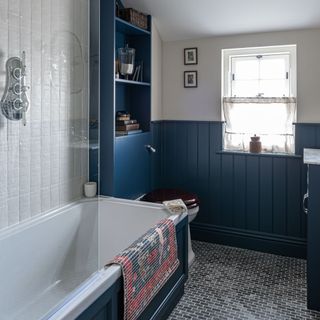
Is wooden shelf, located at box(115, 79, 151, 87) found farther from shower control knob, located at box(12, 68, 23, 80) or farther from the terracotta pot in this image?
the terracotta pot

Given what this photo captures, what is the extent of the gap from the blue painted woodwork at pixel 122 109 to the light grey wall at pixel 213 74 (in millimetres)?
353

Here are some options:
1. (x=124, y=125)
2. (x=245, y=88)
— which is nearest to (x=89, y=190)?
(x=124, y=125)

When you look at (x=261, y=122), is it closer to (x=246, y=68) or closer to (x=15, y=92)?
(x=246, y=68)

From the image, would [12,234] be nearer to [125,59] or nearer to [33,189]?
[33,189]

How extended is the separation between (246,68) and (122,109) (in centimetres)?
117

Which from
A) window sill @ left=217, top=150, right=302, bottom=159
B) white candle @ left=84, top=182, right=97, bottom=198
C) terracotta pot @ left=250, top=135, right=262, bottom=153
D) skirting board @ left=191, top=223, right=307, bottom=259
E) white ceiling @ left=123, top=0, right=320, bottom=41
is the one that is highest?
white ceiling @ left=123, top=0, right=320, bottom=41

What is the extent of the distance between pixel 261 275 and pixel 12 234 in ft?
5.94

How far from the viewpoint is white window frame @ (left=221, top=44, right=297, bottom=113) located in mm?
3051

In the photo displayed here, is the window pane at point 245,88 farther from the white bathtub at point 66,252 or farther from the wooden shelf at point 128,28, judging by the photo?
the white bathtub at point 66,252

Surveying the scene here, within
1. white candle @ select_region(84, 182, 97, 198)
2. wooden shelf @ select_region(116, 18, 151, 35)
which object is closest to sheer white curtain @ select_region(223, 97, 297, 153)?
wooden shelf @ select_region(116, 18, 151, 35)

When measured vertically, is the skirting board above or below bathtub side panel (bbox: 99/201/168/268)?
below

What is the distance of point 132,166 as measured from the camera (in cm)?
297

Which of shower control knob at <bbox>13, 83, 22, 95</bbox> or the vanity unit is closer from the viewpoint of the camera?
shower control knob at <bbox>13, 83, 22, 95</bbox>

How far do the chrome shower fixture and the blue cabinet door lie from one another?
2.83 feet
